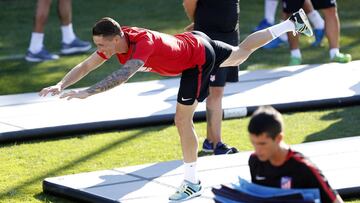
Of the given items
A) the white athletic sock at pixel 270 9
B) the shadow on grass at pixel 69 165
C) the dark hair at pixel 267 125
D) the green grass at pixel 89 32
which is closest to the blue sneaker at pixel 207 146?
the shadow on grass at pixel 69 165

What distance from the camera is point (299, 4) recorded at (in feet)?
38.0

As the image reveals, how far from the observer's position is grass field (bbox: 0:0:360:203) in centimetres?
802

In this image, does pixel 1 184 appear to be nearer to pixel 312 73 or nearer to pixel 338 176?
pixel 338 176

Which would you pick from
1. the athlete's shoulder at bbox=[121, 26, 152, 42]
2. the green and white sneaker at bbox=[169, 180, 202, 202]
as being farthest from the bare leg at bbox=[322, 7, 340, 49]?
the green and white sneaker at bbox=[169, 180, 202, 202]

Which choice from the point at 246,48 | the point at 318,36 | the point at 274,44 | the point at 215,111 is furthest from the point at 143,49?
the point at 318,36

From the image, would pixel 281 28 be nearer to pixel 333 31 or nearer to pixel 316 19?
pixel 333 31

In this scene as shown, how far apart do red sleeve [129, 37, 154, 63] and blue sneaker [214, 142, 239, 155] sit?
63.9 inches

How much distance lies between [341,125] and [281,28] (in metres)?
1.26

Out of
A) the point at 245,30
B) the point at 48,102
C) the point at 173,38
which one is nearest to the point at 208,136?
the point at 173,38

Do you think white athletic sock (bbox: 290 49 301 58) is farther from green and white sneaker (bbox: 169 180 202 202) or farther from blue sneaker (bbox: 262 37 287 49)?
green and white sneaker (bbox: 169 180 202 202)

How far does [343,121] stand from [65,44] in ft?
15.8

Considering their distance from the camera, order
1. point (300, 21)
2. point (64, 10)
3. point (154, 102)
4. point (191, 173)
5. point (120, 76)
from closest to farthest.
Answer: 1. point (120, 76)
2. point (191, 173)
3. point (300, 21)
4. point (154, 102)
5. point (64, 10)

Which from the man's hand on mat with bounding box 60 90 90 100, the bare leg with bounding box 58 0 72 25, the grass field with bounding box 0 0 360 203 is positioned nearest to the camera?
the man's hand on mat with bounding box 60 90 90 100

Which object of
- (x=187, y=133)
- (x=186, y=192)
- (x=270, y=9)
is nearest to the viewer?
(x=186, y=192)
